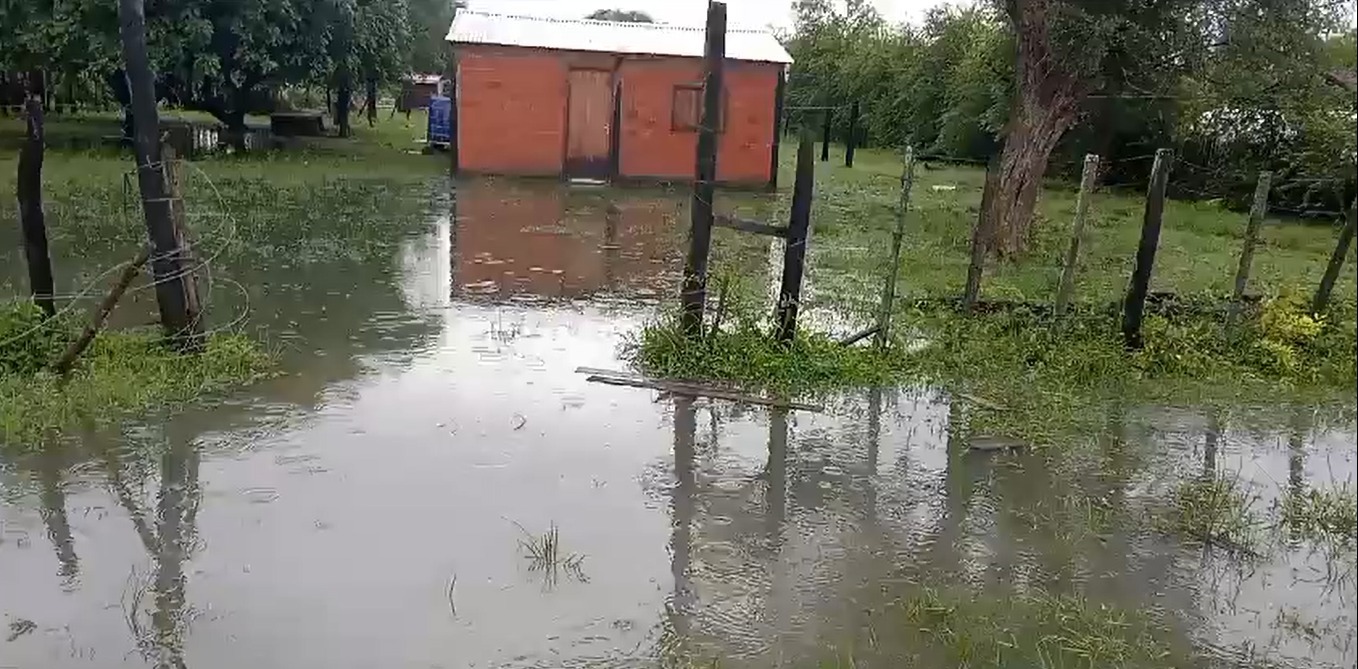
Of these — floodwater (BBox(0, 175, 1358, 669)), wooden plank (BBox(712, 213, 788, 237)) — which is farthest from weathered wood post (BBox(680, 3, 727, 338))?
floodwater (BBox(0, 175, 1358, 669))

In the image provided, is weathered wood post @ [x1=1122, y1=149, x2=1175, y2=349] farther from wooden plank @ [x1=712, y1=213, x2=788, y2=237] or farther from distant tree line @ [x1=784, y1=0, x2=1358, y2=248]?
wooden plank @ [x1=712, y1=213, x2=788, y2=237]

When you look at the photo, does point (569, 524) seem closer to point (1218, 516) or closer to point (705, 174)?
point (1218, 516)

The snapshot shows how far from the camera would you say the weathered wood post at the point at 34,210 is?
25.2 feet

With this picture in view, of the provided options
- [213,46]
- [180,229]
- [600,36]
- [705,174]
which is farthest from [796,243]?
[213,46]

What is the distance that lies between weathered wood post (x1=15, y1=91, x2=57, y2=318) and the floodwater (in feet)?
5.29

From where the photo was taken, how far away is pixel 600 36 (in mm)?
20734

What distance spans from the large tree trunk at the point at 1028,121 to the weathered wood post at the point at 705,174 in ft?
16.8

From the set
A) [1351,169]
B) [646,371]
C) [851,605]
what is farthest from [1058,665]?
[646,371]

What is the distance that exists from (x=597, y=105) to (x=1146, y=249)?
498 inches

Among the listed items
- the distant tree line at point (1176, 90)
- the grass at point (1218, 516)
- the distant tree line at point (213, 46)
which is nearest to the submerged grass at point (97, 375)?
the distant tree line at point (1176, 90)

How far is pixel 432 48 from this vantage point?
1384 inches

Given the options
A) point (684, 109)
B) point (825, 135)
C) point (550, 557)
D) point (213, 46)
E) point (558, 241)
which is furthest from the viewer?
point (825, 135)

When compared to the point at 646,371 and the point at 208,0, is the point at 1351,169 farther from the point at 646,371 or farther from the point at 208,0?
the point at 208,0

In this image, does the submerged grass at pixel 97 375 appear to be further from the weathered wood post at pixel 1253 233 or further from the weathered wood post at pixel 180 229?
the weathered wood post at pixel 1253 233
